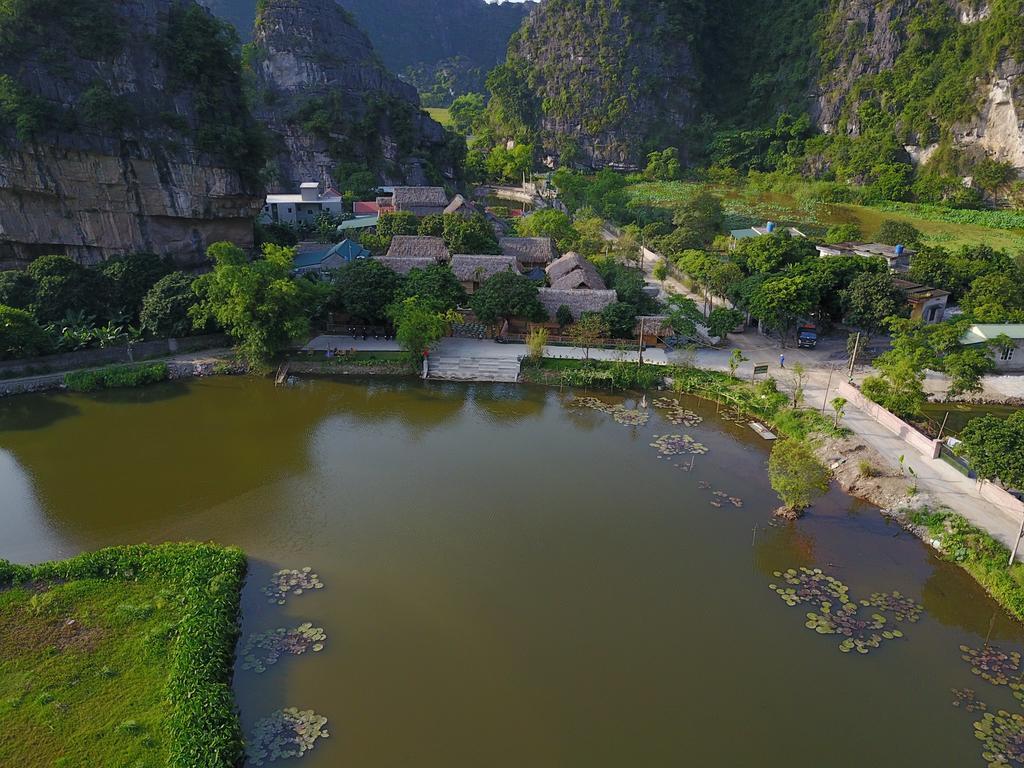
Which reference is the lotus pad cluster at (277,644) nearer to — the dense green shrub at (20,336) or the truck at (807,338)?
the dense green shrub at (20,336)

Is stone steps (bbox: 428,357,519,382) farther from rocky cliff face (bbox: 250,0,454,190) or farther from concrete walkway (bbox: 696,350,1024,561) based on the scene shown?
rocky cliff face (bbox: 250,0,454,190)

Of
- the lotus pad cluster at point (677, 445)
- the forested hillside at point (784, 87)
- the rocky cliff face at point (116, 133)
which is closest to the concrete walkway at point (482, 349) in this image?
the lotus pad cluster at point (677, 445)

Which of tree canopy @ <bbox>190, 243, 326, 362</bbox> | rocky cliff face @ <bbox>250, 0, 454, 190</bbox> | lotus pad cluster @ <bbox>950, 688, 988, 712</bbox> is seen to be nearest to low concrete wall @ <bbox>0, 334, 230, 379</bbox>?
tree canopy @ <bbox>190, 243, 326, 362</bbox>

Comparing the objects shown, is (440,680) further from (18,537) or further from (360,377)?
(360,377)

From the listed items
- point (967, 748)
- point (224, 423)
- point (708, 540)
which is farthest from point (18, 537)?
point (967, 748)

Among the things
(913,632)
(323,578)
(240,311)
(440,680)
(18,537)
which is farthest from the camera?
(240,311)

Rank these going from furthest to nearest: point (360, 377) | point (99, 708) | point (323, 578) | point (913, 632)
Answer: point (360, 377) → point (323, 578) → point (913, 632) → point (99, 708)

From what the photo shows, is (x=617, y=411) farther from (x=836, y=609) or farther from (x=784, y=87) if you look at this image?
(x=784, y=87)
